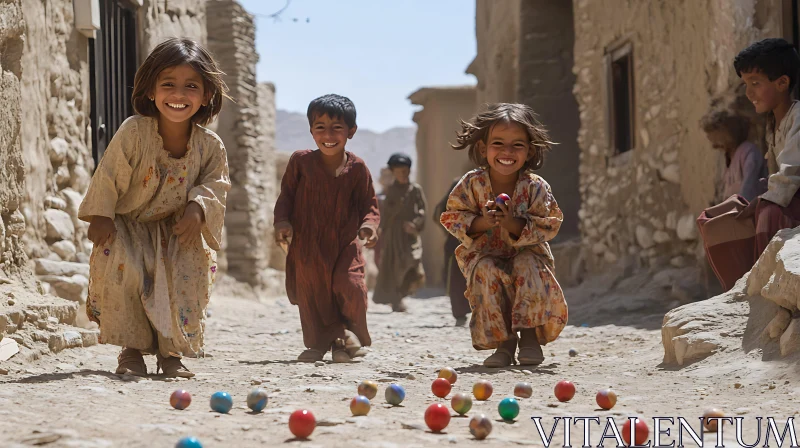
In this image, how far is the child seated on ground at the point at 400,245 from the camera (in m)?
11.2

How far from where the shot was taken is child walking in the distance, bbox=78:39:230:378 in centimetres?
426

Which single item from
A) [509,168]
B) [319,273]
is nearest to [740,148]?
[509,168]

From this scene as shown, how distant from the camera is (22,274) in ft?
17.9

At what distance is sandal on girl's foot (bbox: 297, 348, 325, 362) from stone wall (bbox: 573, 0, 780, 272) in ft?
10.9

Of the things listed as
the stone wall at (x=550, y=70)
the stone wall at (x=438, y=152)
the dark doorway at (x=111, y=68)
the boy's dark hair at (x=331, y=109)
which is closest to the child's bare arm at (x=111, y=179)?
the boy's dark hair at (x=331, y=109)

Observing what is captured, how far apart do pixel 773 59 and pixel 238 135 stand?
30.2 ft

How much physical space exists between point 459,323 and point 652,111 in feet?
8.20

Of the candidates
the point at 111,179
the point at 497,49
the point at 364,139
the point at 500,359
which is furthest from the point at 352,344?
the point at 364,139

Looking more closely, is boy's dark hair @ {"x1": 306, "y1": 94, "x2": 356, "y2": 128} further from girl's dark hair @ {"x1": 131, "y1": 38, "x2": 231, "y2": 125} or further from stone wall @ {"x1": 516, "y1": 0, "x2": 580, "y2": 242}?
stone wall @ {"x1": 516, "y1": 0, "x2": 580, "y2": 242}

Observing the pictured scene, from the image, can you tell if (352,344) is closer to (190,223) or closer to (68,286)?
(190,223)

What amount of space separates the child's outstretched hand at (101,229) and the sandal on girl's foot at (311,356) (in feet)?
4.98

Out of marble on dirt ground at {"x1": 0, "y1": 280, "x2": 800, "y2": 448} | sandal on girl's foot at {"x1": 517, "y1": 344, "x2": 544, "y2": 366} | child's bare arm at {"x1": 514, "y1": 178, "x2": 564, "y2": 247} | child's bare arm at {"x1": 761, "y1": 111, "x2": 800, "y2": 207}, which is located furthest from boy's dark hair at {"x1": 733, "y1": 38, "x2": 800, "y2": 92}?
sandal on girl's foot at {"x1": 517, "y1": 344, "x2": 544, "y2": 366}

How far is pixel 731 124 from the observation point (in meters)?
6.38

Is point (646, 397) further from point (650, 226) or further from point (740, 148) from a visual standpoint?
point (650, 226)
